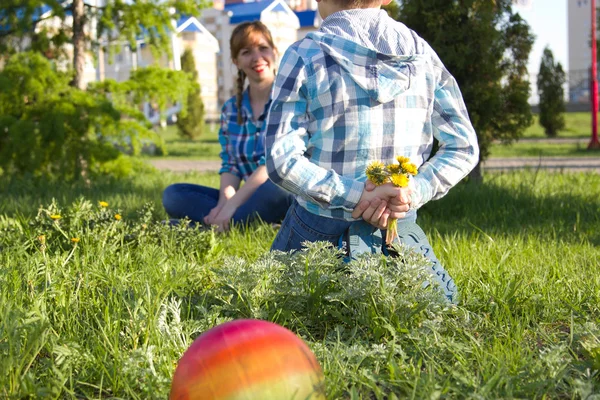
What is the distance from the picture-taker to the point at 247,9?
1325 inches

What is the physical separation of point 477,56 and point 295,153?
4.31 metres

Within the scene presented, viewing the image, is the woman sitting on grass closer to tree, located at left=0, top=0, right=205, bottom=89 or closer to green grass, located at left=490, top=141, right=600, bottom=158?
tree, located at left=0, top=0, right=205, bottom=89

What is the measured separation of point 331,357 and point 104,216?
2031 mm

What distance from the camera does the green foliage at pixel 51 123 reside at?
698 centimetres

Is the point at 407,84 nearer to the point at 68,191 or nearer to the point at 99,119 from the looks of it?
the point at 68,191

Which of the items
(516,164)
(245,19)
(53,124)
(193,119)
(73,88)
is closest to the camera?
(53,124)

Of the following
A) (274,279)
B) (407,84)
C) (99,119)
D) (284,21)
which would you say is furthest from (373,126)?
(284,21)

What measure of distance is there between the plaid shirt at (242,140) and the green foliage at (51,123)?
8.56 feet

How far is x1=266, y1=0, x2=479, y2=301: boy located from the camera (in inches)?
100.0

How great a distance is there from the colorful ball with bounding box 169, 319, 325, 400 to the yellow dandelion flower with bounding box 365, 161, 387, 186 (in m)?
0.84

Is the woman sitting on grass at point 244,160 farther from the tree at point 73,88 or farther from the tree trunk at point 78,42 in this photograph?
the tree trunk at point 78,42

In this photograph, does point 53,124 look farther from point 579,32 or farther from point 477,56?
point 579,32

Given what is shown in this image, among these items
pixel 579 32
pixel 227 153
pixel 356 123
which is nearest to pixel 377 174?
pixel 356 123

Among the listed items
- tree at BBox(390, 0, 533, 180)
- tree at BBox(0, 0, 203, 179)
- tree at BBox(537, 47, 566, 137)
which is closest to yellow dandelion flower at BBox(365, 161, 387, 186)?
tree at BBox(390, 0, 533, 180)
